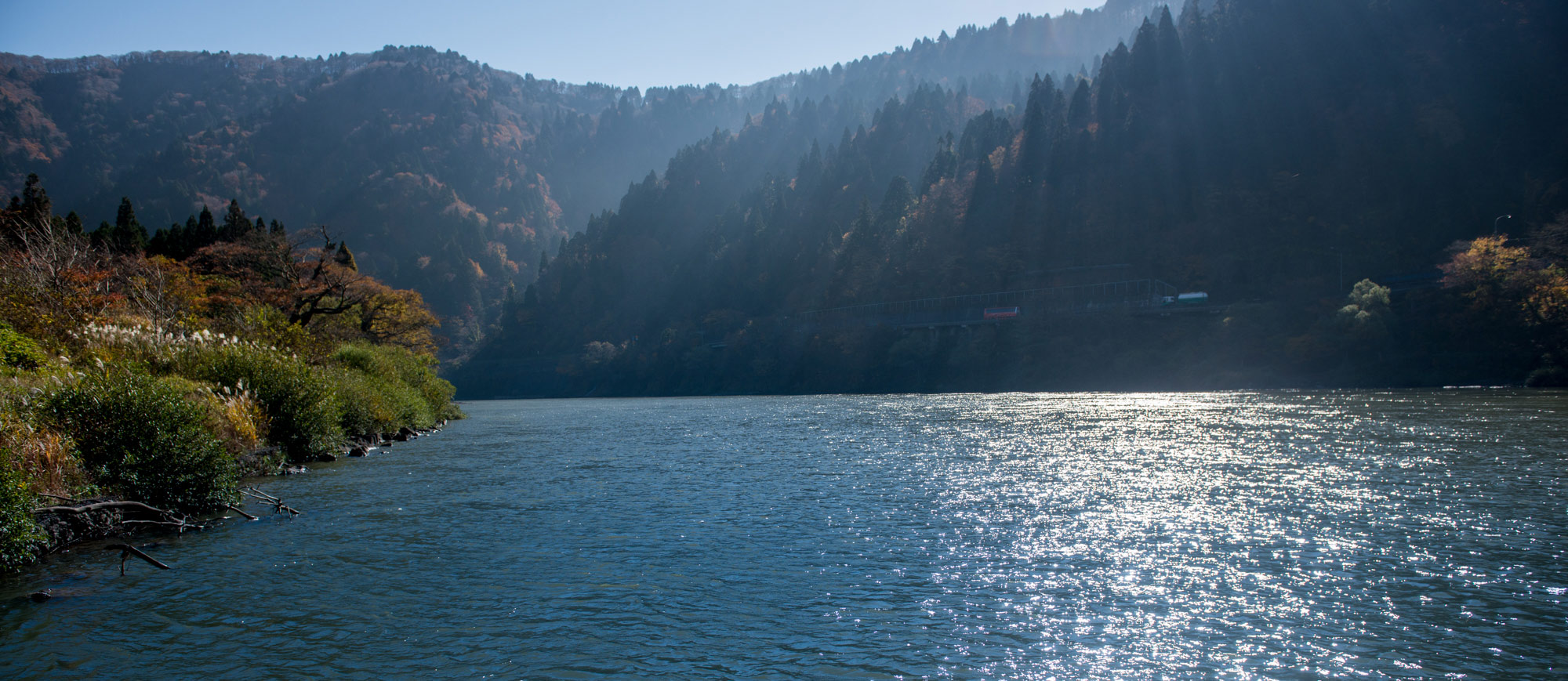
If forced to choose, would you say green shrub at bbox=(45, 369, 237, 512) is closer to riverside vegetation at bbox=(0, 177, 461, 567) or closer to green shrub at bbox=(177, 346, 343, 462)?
riverside vegetation at bbox=(0, 177, 461, 567)

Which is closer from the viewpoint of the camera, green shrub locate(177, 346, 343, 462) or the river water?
the river water

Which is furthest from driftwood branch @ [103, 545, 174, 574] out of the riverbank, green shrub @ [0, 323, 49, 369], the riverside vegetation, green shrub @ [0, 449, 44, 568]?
green shrub @ [0, 323, 49, 369]

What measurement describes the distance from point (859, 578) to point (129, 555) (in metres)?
14.1

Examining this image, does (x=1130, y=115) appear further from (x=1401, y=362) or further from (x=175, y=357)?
(x=175, y=357)

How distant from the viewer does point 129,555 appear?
16109 mm

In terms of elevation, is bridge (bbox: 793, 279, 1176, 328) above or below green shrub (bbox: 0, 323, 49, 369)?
above

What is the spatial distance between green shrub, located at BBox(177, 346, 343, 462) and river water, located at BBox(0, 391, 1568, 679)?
2410 millimetres

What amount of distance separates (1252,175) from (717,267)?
11122 centimetres

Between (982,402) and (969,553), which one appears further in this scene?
(982,402)

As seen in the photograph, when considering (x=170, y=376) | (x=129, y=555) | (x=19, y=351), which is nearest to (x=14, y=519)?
(x=129, y=555)

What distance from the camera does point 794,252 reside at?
185500mm

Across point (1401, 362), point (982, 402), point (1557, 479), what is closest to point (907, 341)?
point (982, 402)

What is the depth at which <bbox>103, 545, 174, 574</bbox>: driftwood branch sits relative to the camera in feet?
42.8

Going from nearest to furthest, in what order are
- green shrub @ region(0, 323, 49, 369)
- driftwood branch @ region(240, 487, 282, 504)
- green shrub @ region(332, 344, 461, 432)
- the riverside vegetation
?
1. the riverside vegetation
2. driftwood branch @ region(240, 487, 282, 504)
3. green shrub @ region(0, 323, 49, 369)
4. green shrub @ region(332, 344, 461, 432)
